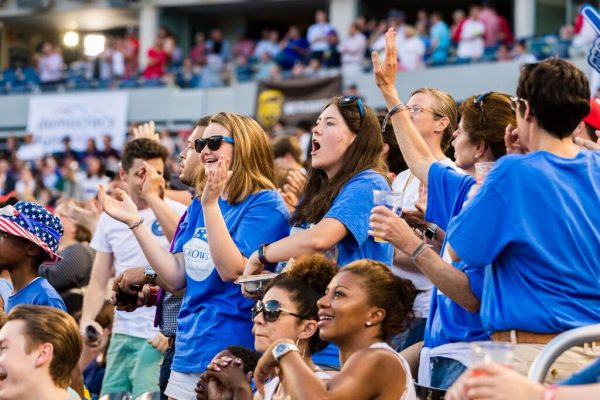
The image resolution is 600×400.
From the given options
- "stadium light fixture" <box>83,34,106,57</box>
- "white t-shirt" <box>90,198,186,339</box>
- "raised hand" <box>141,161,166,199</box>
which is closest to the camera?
"raised hand" <box>141,161,166,199</box>

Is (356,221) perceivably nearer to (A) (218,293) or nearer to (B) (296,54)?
(A) (218,293)

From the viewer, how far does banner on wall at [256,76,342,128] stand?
21797 millimetres

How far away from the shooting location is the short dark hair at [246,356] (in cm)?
482

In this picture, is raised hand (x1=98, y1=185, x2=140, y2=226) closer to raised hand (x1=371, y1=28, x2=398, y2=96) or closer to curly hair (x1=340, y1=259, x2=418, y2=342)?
curly hair (x1=340, y1=259, x2=418, y2=342)

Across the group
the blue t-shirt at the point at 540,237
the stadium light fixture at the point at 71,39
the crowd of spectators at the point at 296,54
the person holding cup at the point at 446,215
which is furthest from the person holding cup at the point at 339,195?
the stadium light fixture at the point at 71,39

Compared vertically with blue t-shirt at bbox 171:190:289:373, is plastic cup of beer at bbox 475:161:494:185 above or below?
above

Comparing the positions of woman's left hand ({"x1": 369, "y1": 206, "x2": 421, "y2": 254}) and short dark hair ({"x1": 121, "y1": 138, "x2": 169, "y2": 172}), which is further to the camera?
short dark hair ({"x1": 121, "y1": 138, "x2": 169, "y2": 172})

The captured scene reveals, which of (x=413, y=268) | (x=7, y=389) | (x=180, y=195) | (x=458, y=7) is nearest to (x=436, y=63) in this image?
(x=458, y=7)

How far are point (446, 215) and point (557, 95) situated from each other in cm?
89

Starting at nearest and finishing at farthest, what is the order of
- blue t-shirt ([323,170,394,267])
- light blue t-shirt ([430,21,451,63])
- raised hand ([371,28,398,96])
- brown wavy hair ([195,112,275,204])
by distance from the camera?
raised hand ([371,28,398,96]), blue t-shirt ([323,170,394,267]), brown wavy hair ([195,112,275,204]), light blue t-shirt ([430,21,451,63])

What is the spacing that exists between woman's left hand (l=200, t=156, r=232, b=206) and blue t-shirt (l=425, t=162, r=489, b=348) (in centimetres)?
95

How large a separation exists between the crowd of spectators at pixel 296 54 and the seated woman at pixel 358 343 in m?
15.3

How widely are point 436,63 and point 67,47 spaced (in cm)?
1582

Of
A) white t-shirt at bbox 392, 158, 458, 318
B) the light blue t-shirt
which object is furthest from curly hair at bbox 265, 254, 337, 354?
the light blue t-shirt
